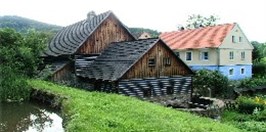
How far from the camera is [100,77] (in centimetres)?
2689

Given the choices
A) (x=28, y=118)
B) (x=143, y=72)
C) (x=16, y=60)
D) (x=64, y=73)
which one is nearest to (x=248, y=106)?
(x=143, y=72)

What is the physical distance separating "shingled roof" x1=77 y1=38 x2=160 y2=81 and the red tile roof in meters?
14.8

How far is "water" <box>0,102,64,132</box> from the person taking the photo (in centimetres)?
1761

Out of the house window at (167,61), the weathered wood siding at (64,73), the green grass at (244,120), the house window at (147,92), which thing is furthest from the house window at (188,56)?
the green grass at (244,120)

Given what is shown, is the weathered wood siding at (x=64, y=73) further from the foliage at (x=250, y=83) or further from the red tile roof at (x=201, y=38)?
the red tile roof at (x=201, y=38)

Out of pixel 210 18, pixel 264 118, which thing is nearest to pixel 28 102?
pixel 264 118

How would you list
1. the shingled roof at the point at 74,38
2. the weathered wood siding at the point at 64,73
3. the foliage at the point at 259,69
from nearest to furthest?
1. the weathered wood siding at the point at 64,73
2. the shingled roof at the point at 74,38
3. the foliage at the point at 259,69

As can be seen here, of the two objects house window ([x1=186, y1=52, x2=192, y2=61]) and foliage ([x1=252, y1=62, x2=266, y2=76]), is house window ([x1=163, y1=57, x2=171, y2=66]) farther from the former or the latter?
foliage ([x1=252, y1=62, x2=266, y2=76])

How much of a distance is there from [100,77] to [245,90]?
15646 millimetres

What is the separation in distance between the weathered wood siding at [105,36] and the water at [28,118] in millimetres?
8945

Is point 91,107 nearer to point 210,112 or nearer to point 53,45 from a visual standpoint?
point 210,112

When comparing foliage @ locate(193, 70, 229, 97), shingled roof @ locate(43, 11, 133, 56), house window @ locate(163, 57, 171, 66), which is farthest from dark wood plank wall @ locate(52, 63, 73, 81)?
foliage @ locate(193, 70, 229, 97)

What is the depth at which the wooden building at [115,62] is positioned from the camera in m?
26.3

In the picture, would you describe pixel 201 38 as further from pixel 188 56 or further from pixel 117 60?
pixel 117 60
